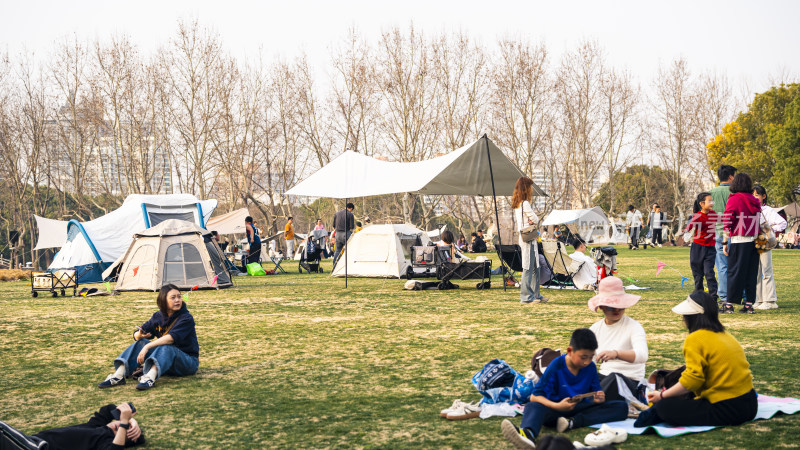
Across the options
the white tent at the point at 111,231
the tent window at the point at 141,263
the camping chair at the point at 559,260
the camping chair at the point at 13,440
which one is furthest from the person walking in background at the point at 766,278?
the white tent at the point at 111,231

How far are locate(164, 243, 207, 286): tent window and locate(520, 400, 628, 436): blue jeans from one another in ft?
38.2

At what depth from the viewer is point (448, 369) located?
Result: 574cm

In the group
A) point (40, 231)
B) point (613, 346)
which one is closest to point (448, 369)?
point (613, 346)

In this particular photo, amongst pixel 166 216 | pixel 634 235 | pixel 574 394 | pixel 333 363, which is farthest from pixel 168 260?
pixel 634 235

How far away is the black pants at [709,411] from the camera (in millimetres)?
3916

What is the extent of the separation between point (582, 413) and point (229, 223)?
1106 inches

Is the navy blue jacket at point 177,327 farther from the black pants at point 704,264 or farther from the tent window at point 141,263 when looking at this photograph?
the tent window at point 141,263

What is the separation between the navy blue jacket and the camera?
5.56 m

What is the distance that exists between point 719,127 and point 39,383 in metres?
46.6

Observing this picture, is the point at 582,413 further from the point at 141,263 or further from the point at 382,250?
the point at 382,250

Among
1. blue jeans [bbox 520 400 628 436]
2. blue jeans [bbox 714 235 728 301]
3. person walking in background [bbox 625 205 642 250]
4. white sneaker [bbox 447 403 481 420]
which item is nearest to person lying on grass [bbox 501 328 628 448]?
blue jeans [bbox 520 400 628 436]

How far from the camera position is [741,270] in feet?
28.1

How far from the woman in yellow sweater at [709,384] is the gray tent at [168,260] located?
11907mm

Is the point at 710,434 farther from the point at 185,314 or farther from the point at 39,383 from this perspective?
the point at 39,383
